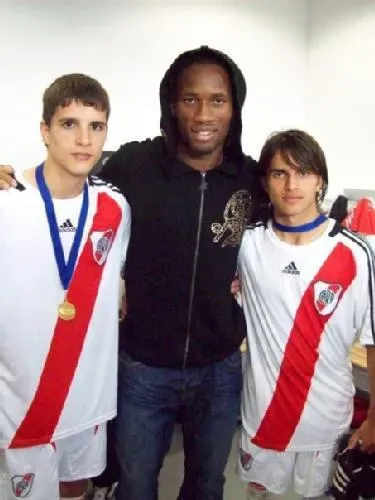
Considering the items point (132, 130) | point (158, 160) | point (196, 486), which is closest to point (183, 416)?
point (196, 486)

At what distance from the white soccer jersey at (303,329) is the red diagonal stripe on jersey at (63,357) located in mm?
496

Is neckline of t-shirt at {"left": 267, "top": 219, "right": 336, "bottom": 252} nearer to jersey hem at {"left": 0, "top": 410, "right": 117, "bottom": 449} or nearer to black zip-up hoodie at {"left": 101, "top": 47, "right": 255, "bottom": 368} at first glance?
black zip-up hoodie at {"left": 101, "top": 47, "right": 255, "bottom": 368}

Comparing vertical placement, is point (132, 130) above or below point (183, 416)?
above

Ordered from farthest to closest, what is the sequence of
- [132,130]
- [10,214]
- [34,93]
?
[132,130] → [34,93] → [10,214]

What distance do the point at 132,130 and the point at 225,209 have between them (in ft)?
5.96

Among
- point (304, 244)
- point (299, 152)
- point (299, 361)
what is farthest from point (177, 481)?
point (299, 152)

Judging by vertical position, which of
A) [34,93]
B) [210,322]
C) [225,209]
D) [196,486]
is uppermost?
[34,93]

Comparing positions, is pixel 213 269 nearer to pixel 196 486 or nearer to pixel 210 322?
pixel 210 322

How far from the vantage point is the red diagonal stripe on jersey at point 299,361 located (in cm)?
153

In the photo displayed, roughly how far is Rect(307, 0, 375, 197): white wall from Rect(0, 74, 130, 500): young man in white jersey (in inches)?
86.7

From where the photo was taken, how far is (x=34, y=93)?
290 centimetres

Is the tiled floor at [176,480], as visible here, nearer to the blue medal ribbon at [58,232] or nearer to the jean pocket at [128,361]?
the jean pocket at [128,361]

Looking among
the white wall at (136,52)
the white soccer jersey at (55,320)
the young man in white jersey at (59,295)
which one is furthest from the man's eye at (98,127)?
the white wall at (136,52)

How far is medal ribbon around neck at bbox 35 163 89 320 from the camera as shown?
1.42 m
